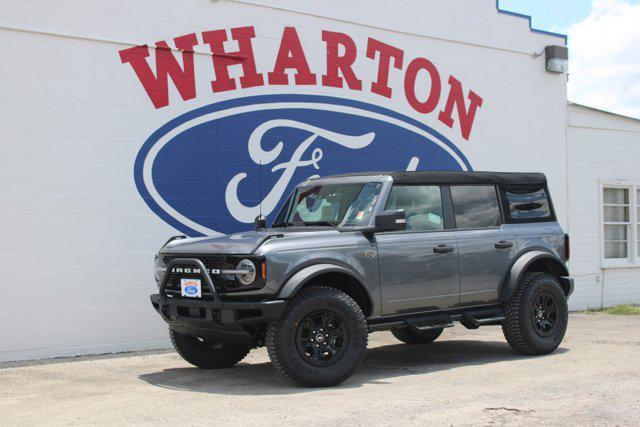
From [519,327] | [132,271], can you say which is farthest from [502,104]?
[132,271]

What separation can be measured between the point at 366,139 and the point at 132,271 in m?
4.10

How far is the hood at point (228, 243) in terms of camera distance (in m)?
7.11

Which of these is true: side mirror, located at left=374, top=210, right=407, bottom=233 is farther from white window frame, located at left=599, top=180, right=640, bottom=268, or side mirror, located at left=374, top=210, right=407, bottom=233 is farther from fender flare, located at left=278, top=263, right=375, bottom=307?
white window frame, located at left=599, top=180, right=640, bottom=268

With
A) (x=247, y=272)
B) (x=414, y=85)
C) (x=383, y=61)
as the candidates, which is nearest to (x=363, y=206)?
(x=247, y=272)

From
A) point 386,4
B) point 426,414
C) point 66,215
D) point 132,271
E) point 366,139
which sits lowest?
point 426,414

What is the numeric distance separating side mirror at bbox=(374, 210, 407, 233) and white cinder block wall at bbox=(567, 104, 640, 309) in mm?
7987

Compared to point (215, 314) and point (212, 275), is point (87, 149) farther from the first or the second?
point (215, 314)

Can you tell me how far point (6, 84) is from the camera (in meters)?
9.38

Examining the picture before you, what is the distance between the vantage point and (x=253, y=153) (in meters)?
11.1

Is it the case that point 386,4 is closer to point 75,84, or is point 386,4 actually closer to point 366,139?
point 366,139

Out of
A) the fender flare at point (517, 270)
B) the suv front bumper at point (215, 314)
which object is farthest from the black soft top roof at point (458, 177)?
the suv front bumper at point (215, 314)

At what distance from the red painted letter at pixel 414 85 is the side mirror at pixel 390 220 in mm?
5389

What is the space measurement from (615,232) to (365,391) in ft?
33.4

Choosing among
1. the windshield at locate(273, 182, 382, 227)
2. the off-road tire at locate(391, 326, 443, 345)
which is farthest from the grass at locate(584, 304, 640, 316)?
the windshield at locate(273, 182, 382, 227)
